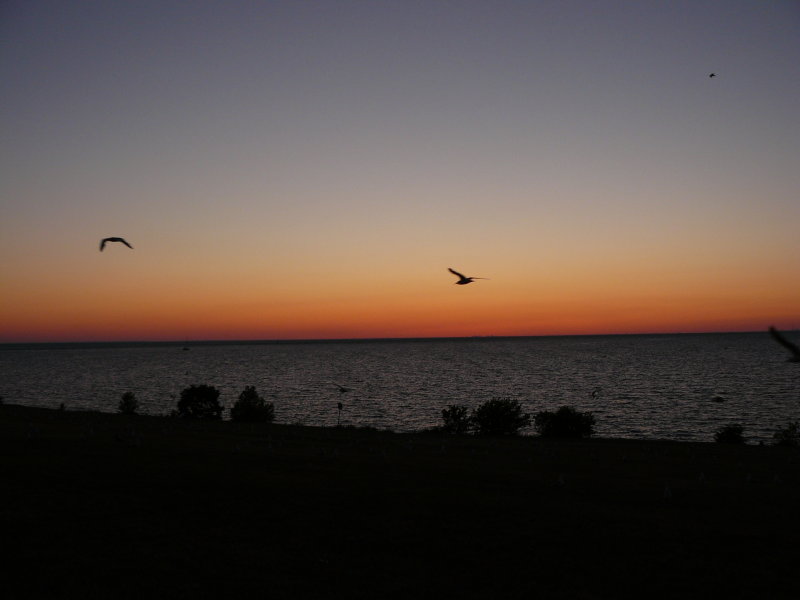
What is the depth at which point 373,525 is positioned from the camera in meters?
27.3

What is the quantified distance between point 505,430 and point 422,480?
45125 mm

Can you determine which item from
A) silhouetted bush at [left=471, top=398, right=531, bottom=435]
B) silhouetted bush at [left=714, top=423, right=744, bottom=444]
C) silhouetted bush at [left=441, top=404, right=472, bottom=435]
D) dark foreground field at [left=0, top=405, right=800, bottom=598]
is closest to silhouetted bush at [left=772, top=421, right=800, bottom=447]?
silhouetted bush at [left=714, top=423, right=744, bottom=444]

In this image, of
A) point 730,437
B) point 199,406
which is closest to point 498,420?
point 730,437

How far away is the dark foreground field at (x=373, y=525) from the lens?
68.9 ft

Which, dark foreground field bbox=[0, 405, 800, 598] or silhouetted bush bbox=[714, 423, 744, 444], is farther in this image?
silhouetted bush bbox=[714, 423, 744, 444]

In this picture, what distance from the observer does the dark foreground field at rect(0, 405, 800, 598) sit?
21000 millimetres

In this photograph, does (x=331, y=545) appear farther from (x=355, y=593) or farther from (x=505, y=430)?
(x=505, y=430)

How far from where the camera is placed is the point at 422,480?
36688 mm

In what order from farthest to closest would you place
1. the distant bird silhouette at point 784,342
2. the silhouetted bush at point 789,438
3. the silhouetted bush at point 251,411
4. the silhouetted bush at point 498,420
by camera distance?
the silhouetted bush at point 251,411 < the silhouetted bush at point 498,420 < the silhouetted bush at point 789,438 < the distant bird silhouette at point 784,342

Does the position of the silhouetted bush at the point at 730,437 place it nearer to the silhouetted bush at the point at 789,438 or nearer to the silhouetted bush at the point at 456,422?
the silhouetted bush at the point at 789,438

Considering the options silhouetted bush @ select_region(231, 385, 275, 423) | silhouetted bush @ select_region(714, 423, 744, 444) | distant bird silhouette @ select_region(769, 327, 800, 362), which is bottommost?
silhouetted bush @ select_region(714, 423, 744, 444)

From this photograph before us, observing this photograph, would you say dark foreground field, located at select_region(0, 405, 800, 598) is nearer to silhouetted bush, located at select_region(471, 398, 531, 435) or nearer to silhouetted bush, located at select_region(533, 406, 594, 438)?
silhouetted bush, located at select_region(533, 406, 594, 438)

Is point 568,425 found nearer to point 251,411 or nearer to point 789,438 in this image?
point 789,438

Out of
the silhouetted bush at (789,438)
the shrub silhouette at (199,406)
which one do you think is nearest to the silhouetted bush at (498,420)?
the silhouetted bush at (789,438)
